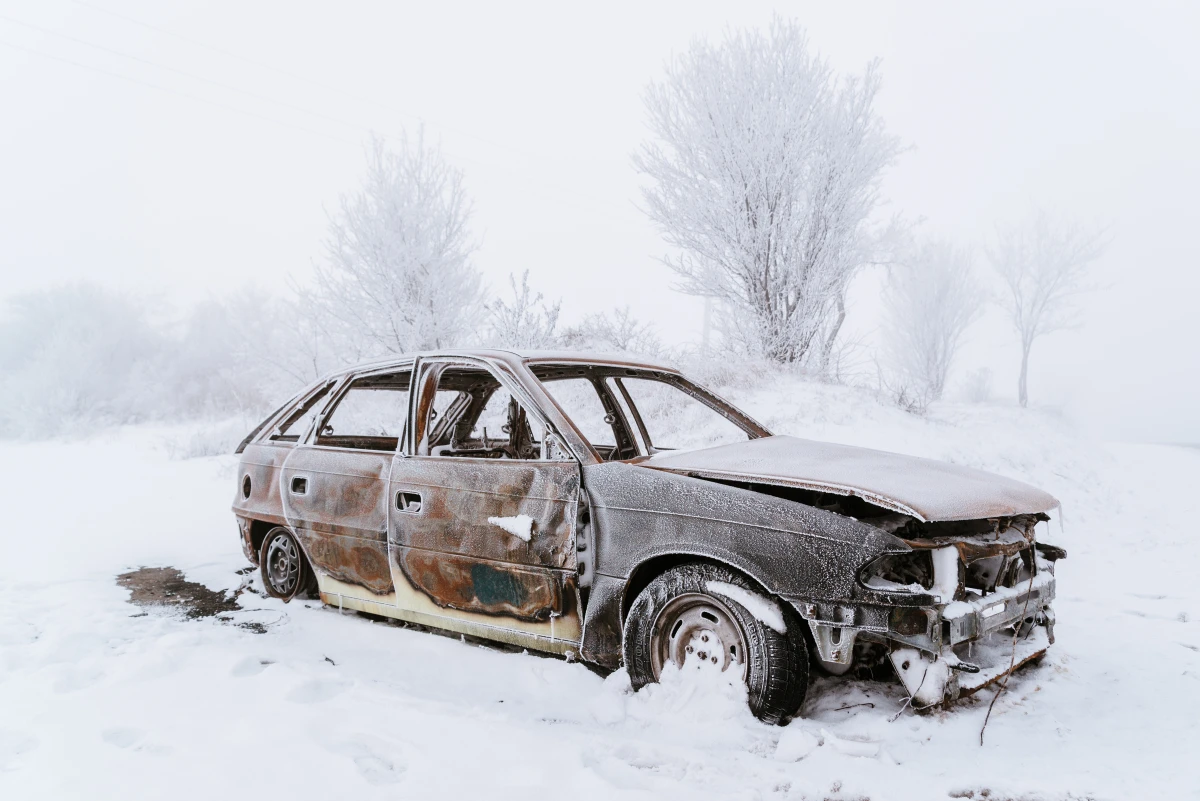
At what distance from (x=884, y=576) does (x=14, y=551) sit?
6.83 meters

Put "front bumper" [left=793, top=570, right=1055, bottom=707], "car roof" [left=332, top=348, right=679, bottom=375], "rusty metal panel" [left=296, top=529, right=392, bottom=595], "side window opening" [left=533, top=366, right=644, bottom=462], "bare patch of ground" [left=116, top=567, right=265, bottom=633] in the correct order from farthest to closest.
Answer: "bare patch of ground" [left=116, top=567, right=265, bottom=633] → "side window opening" [left=533, top=366, right=644, bottom=462] → "rusty metal panel" [left=296, top=529, right=392, bottom=595] → "car roof" [left=332, top=348, right=679, bottom=375] → "front bumper" [left=793, top=570, right=1055, bottom=707]

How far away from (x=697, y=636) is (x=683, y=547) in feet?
1.15

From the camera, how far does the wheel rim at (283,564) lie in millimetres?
4488

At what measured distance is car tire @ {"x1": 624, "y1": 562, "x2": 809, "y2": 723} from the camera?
8.46 feet

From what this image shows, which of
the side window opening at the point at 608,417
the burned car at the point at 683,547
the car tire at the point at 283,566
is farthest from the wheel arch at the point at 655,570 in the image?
the car tire at the point at 283,566

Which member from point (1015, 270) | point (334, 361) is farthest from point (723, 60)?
point (1015, 270)

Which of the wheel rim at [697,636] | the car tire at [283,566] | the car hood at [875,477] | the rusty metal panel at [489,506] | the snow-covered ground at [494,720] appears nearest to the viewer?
the snow-covered ground at [494,720]

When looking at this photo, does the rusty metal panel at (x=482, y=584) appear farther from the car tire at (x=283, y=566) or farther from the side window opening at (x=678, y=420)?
the side window opening at (x=678, y=420)

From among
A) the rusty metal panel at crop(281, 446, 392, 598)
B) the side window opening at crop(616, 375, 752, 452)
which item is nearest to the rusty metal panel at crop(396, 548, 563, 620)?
the rusty metal panel at crop(281, 446, 392, 598)

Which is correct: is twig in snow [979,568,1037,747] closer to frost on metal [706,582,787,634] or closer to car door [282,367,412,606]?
frost on metal [706,582,787,634]

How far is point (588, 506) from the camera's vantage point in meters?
3.03

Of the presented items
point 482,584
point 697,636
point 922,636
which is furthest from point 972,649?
point 482,584

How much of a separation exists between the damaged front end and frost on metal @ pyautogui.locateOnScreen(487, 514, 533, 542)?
1.18 metres

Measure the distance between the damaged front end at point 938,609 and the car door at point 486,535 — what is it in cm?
106
